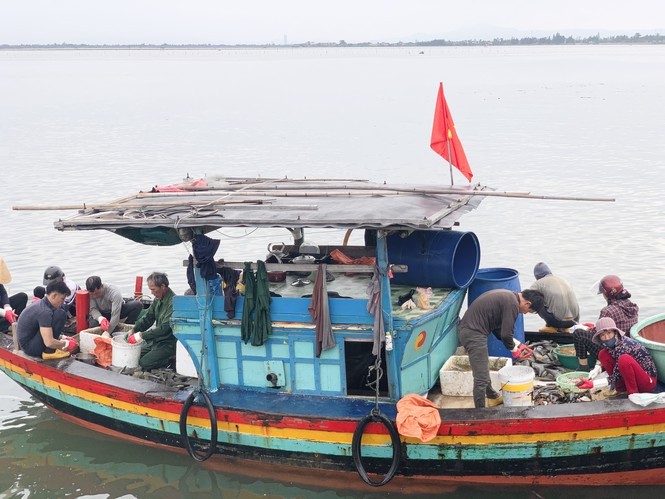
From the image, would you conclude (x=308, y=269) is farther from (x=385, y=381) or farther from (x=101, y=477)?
(x=101, y=477)

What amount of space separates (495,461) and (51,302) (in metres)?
5.31

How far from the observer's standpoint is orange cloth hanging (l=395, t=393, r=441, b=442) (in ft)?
24.9

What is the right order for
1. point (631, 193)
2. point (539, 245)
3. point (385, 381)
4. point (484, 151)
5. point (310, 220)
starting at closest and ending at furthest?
Result: point (310, 220) → point (385, 381) → point (539, 245) → point (631, 193) → point (484, 151)

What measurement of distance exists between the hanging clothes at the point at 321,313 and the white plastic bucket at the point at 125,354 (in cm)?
262

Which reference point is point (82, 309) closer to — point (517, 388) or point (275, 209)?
point (275, 209)

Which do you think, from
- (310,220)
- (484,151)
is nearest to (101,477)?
(310,220)

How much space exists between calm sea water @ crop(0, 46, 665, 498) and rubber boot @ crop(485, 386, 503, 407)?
910 mm

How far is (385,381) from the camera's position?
8.77 metres

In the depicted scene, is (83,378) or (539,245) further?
(539,245)

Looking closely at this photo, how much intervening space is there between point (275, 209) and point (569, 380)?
3556mm

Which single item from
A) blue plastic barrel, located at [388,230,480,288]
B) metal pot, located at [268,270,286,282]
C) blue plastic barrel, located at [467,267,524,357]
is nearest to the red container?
metal pot, located at [268,270,286,282]

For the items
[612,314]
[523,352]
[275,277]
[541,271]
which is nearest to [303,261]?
[275,277]

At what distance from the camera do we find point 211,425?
845 centimetres

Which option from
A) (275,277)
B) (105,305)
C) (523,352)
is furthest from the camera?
(105,305)
